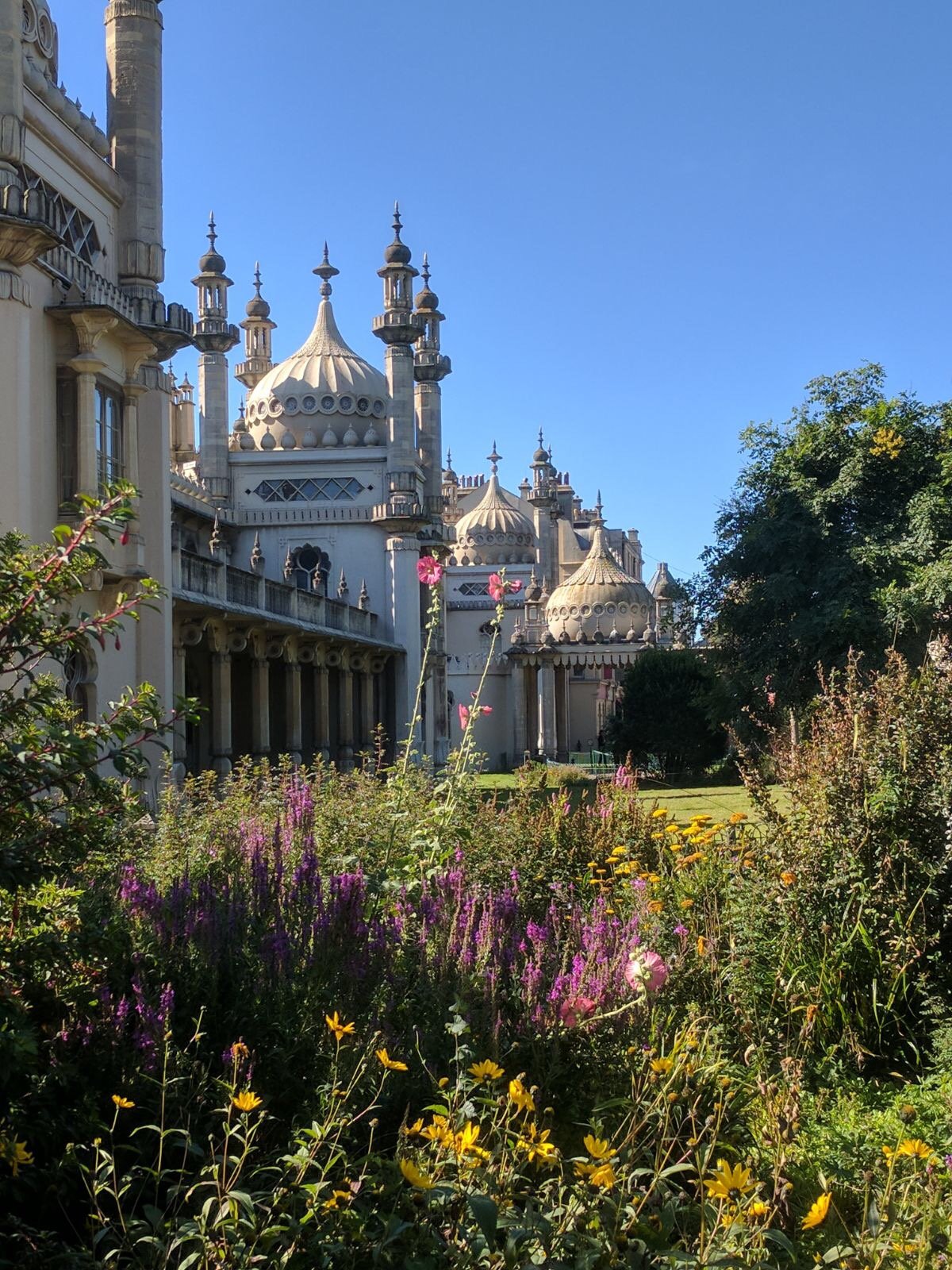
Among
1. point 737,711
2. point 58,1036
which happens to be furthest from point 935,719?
point 737,711

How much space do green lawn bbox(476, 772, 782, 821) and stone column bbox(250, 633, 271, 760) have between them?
17.1 feet

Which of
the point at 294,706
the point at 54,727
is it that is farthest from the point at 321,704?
the point at 54,727

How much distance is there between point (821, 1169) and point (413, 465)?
3479 centimetres

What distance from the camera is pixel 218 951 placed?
4.96 meters

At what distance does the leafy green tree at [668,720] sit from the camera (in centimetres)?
3428

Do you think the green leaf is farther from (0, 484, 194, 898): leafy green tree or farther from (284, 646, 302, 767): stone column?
(284, 646, 302, 767): stone column

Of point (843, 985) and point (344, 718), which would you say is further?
point (344, 718)

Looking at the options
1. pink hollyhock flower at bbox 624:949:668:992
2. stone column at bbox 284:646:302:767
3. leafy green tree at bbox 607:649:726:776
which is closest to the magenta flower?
pink hollyhock flower at bbox 624:949:668:992

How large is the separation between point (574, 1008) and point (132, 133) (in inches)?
608

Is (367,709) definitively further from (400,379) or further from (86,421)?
(86,421)

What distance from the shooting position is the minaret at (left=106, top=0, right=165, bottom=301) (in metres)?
17.1

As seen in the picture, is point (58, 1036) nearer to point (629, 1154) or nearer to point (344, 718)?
point (629, 1154)

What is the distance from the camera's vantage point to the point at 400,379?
38.5m

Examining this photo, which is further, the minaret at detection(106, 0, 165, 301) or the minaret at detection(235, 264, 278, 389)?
the minaret at detection(235, 264, 278, 389)
